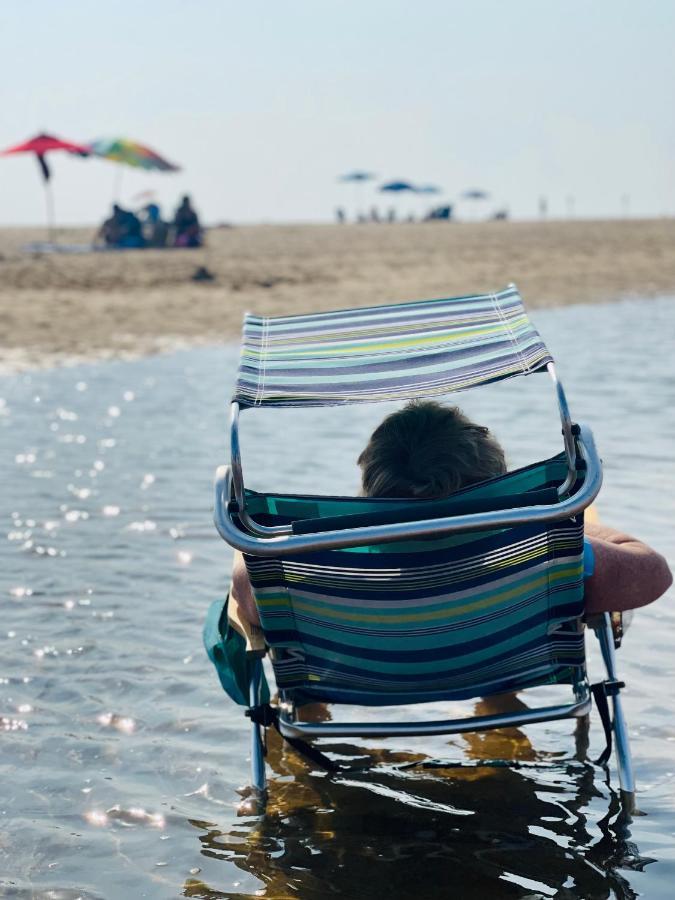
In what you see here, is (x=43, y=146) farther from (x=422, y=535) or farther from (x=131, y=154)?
(x=422, y=535)

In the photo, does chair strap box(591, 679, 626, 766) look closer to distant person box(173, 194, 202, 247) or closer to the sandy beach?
the sandy beach

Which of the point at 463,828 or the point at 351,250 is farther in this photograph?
the point at 351,250

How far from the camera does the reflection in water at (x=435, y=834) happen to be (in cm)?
313

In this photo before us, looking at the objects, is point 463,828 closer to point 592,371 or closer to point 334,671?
point 334,671

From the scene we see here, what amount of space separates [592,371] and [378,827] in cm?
831

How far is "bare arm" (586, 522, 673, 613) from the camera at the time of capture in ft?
10.4

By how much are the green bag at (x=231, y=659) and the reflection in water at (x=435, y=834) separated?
32 cm

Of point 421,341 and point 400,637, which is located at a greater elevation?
point 421,341

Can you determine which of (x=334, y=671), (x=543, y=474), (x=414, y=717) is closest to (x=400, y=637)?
(x=334, y=671)

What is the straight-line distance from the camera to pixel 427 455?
3068 millimetres

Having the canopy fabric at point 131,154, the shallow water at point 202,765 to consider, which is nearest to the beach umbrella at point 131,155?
the canopy fabric at point 131,154

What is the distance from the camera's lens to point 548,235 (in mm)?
29750

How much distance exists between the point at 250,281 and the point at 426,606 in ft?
48.6

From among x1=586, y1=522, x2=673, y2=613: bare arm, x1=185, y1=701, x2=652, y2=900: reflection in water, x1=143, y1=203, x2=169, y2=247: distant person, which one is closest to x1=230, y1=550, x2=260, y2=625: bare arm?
x1=185, y1=701, x2=652, y2=900: reflection in water
